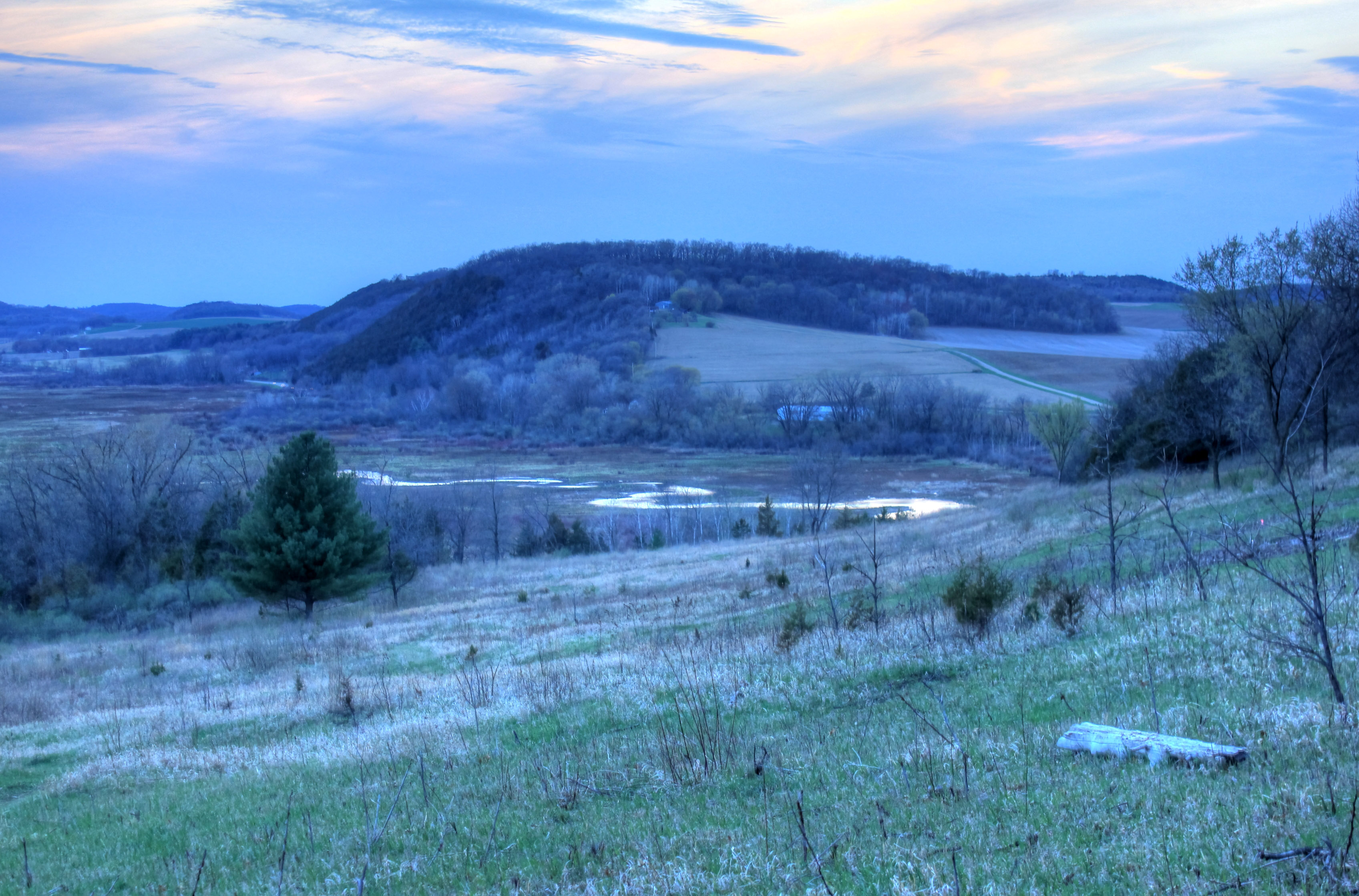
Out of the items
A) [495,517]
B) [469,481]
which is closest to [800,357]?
[469,481]

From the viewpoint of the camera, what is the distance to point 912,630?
12297 millimetres

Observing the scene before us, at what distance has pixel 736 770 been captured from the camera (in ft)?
22.0

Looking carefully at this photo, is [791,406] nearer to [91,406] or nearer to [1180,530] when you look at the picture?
[91,406]

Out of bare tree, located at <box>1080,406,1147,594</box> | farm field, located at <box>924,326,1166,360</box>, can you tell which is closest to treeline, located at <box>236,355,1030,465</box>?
farm field, located at <box>924,326,1166,360</box>

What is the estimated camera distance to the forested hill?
119125mm

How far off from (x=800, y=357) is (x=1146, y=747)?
98.1 meters

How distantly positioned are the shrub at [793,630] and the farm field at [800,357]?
6989cm

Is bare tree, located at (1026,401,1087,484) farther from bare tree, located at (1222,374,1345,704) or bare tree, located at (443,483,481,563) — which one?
bare tree, located at (1222,374,1345,704)

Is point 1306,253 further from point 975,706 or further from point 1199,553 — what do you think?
point 975,706

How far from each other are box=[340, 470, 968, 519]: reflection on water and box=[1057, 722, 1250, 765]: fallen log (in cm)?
4211

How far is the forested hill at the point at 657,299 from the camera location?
119 m

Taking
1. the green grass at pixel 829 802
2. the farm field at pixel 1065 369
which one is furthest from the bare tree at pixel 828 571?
the farm field at pixel 1065 369

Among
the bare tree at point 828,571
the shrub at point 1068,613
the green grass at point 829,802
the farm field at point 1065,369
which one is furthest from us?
the farm field at point 1065,369

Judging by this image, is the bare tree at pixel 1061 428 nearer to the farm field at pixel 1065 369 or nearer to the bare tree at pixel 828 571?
the bare tree at pixel 828 571
